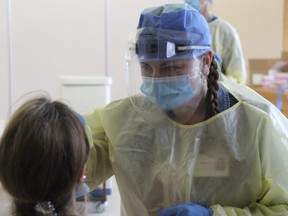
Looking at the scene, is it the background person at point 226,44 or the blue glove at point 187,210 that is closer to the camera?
the blue glove at point 187,210

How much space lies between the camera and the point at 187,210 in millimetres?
1016

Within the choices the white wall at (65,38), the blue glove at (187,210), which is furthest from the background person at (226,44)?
the blue glove at (187,210)

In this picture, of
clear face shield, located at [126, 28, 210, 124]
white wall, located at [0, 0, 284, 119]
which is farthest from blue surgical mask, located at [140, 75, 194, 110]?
white wall, located at [0, 0, 284, 119]

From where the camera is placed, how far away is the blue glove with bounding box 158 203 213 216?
1.02 meters

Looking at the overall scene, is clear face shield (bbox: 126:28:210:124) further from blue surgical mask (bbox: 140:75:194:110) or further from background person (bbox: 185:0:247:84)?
background person (bbox: 185:0:247:84)

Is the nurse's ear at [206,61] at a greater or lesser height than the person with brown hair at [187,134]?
greater

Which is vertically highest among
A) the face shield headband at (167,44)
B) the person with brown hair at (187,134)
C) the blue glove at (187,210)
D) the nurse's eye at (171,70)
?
the face shield headband at (167,44)

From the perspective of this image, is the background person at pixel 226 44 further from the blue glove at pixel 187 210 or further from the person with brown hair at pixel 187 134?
the blue glove at pixel 187 210

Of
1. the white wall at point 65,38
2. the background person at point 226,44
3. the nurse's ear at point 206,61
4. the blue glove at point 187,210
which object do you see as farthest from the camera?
the white wall at point 65,38

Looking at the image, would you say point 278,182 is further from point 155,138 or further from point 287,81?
point 287,81

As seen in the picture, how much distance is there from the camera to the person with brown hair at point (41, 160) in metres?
0.82

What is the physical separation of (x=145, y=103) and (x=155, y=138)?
0.10 m

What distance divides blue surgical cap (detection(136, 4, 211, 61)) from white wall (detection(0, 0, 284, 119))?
2457mm

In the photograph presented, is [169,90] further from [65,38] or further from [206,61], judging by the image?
[65,38]
